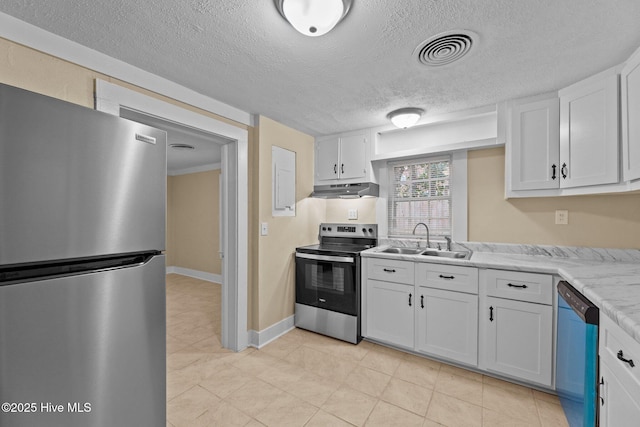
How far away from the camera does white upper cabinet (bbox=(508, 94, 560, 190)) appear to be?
217cm

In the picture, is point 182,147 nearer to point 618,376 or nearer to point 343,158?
point 343,158

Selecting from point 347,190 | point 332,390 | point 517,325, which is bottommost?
point 332,390

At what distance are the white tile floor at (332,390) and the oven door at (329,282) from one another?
386mm

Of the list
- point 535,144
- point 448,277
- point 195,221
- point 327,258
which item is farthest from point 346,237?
point 195,221

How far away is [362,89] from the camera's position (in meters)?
2.17

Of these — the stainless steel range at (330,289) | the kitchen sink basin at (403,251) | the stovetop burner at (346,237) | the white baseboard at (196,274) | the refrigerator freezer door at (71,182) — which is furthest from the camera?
the white baseboard at (196,274)

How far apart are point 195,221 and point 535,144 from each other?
5.59m

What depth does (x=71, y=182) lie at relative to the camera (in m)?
0.93

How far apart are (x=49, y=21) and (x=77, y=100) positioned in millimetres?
382

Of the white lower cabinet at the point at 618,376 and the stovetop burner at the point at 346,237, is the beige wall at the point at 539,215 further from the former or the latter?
the white lower cabinet at the point at 618,376

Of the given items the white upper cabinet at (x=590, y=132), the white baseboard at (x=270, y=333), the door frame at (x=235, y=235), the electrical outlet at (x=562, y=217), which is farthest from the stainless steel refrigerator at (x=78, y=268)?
the electrical outlet at (x=562, y=217)

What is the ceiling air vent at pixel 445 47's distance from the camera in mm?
1523

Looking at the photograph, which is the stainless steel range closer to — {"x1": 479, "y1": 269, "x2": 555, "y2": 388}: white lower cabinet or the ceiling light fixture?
{"x1": 479, "y1": 269, "x2": 555, "y2": 388}: white lower cabinet

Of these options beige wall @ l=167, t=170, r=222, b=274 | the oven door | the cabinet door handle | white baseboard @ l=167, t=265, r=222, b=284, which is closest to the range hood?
the oven door
